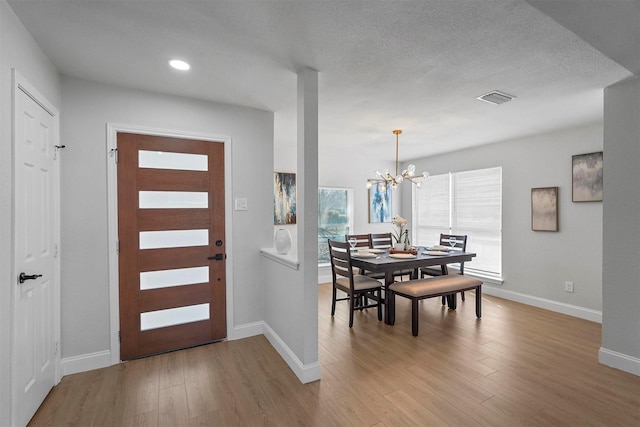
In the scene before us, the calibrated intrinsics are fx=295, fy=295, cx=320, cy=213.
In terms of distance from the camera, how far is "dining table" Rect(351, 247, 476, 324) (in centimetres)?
332

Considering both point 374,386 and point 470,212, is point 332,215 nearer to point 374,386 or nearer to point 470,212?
point 470,212

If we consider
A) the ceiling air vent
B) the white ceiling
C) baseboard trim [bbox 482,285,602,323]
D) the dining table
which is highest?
the white ceiling

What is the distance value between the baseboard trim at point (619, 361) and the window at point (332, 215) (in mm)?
3879

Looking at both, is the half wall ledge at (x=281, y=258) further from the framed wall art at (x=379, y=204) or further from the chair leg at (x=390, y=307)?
the framed wall art at (x=379, y=204)

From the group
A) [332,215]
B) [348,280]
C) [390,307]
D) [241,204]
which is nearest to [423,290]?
[390,307]

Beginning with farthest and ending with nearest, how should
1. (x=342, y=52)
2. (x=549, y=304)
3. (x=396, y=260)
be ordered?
(x=549, y=304) → (x=396, y=260) → (x=342, y=52)

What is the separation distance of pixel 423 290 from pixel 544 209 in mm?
2292

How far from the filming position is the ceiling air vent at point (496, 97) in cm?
277

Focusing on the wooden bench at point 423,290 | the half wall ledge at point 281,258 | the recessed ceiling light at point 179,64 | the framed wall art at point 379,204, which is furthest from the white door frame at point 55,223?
the framed wall art at point 379,204

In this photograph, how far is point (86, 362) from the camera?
2.49 m

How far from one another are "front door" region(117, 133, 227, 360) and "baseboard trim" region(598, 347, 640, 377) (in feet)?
11.5

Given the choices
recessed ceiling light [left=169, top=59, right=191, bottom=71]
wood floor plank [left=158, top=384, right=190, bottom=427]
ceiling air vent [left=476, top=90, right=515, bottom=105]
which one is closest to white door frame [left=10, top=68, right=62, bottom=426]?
wood floor plank [left=158, top=384, right=190, bottom=427]

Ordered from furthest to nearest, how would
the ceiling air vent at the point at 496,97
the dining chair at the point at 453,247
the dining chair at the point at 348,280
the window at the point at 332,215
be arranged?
the window at the point at 332,215
the dining chair at the point at 453,247
the dining chair at the point at 348,280
the ceiling air vent at the point at 496,97

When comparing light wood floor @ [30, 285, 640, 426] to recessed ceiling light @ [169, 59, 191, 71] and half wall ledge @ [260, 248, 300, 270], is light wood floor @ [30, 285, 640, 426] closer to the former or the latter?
half wall ledge @ [260, 248, 300, 270]
